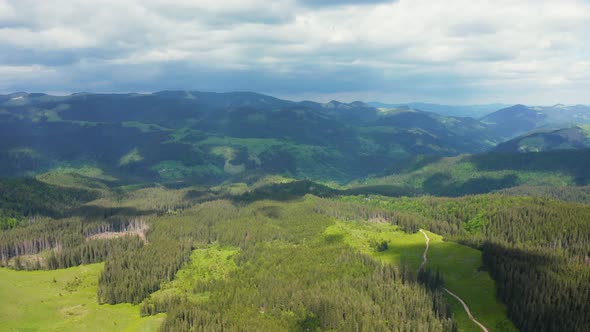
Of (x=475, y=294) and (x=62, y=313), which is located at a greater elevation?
(x=475, y=294)

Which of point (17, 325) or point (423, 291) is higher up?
point (423, 291)

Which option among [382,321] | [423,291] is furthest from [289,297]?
[423,291]

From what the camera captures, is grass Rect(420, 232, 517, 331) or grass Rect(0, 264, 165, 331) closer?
grass Rect(420, 232, 517, 331)

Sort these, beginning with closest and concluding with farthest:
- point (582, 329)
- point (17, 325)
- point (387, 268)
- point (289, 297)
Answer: point (582, 329) → point (17, 325) → point (289, 297) → point (387, 268)

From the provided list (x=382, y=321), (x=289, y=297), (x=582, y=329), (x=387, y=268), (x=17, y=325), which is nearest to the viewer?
(x=582, y=329)

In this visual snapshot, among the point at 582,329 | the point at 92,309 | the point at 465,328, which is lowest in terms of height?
the point at 92,309

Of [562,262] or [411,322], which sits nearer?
[411,322]

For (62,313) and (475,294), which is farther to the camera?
(62,313)

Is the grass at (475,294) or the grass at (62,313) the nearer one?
the grass at (475,294)

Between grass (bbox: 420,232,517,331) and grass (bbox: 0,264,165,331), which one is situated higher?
grass (bbox: 420,232,517,331)

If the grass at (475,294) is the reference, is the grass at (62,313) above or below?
below

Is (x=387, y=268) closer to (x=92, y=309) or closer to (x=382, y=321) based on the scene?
(x=382, y=321)
